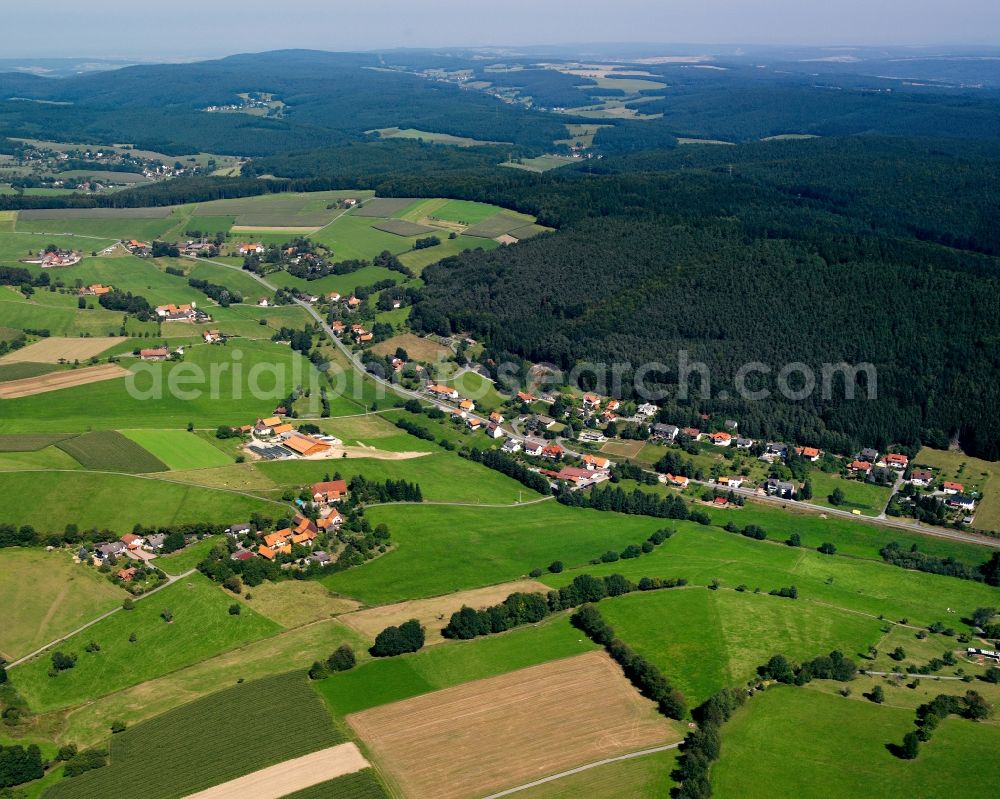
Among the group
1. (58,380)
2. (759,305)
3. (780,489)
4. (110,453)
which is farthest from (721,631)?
(58,380)

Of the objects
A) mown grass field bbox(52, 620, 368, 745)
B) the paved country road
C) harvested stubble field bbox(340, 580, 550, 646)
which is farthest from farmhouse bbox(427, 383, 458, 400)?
the paved country road

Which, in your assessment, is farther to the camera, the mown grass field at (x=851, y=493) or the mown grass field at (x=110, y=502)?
the mown grass field at (x=851, y=493)

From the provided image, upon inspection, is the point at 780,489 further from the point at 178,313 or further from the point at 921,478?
the point at 178,313

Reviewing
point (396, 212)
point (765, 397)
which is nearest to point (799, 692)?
point (765, 397)

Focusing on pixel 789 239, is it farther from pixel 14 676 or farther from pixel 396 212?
pixel 14 676

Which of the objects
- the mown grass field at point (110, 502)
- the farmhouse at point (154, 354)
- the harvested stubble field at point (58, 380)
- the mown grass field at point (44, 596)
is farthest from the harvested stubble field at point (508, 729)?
the farmhouse at point (154, 354)

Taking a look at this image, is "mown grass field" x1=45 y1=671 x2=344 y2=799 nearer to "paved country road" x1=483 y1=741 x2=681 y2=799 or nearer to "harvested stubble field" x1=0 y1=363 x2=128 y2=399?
"paved country road" x1=483 y1=741 x2=681 y2=799

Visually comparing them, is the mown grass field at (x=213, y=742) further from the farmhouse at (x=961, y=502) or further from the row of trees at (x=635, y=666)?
the farmhouse at (x=961, y=502)
